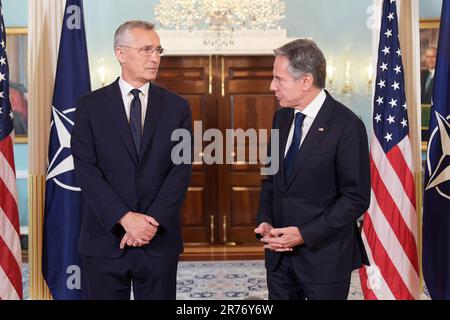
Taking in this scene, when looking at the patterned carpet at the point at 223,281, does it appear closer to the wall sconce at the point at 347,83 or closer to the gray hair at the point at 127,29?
the wall sconce at the point at 347,83

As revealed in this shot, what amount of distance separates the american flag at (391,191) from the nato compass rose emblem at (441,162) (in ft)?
0.74

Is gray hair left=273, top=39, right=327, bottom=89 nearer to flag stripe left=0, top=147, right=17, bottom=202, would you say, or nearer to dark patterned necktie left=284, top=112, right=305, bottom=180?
dark patterned necktie left=284, top=112, right=305, bottom=180

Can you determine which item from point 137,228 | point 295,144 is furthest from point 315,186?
point 137,228

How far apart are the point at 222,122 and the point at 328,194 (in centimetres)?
543

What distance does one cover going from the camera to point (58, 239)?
4.54m

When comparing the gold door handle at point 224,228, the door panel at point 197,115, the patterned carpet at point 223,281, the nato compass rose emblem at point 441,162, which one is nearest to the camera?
the nato compass rose emblem at point 441,162

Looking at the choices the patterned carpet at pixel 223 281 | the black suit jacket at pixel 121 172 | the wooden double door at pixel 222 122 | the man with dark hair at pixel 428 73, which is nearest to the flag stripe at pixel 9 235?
the patterned carpet at pixel 223 281

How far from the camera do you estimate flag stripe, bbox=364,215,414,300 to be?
4.73 m

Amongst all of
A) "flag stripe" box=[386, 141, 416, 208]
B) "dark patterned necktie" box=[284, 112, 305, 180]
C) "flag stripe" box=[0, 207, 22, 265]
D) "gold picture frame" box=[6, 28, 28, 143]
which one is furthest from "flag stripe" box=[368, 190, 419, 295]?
"gold picture frame" box=[6, 28, 28, 143]

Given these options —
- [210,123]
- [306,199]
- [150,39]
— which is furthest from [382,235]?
[210,123]

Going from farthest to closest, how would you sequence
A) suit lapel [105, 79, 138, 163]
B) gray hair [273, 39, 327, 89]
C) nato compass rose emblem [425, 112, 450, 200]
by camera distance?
nato compass rose emblem [425, 112, 450, 200] < suit lapel [105, 79, 138, 163] < gray hair [273, 39, 327, 89]

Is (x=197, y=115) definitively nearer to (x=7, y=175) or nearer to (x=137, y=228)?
(x=7, y=175)

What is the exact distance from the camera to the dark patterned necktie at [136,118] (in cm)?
283

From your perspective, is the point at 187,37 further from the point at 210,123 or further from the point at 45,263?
the point at 45,263
